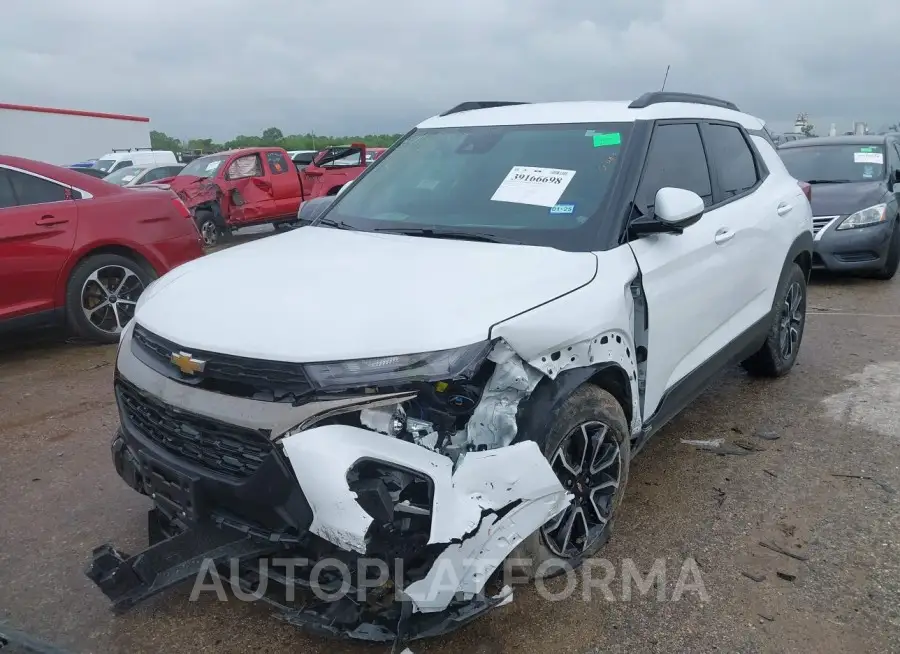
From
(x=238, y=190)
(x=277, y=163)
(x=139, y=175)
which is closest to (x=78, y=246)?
(x=238, y=190)

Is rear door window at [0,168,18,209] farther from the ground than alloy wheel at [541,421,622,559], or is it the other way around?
rear door window at [0,168,18,209]

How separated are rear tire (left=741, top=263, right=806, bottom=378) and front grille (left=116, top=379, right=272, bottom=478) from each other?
11.4ft

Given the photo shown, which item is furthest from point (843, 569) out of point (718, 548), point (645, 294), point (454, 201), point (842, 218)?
point (842, 218)

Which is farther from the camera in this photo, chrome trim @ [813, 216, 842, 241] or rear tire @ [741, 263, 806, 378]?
chrome trim @ [813, 216, 842, 241]

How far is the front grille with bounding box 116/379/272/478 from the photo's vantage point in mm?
2191

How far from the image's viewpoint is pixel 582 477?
268cm

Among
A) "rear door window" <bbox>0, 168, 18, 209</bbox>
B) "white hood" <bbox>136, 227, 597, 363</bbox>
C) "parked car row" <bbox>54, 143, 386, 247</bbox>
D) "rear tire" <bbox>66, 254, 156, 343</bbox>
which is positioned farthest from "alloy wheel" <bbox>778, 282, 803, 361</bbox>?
"parked car row" <bbox>54, 143, 386, 247</bbox>

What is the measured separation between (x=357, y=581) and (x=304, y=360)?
67 cm

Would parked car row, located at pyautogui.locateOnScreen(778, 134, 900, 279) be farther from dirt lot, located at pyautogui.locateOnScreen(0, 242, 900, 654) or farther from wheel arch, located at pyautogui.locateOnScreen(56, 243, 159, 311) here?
wheel arch, located at pyautogui.locateOnScreen(56, 243, 159, 311)

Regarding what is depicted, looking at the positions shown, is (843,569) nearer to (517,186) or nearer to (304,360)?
(517,186)

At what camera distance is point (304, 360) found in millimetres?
2146

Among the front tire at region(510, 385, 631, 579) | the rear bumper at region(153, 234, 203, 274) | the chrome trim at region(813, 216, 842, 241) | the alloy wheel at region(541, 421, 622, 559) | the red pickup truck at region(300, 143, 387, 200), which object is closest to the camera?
the front tire at region(510, 385, 631, 579)

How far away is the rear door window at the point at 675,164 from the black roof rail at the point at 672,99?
142mm

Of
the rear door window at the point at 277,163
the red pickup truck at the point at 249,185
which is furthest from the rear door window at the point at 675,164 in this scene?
the rear door window at the point at 277,163
